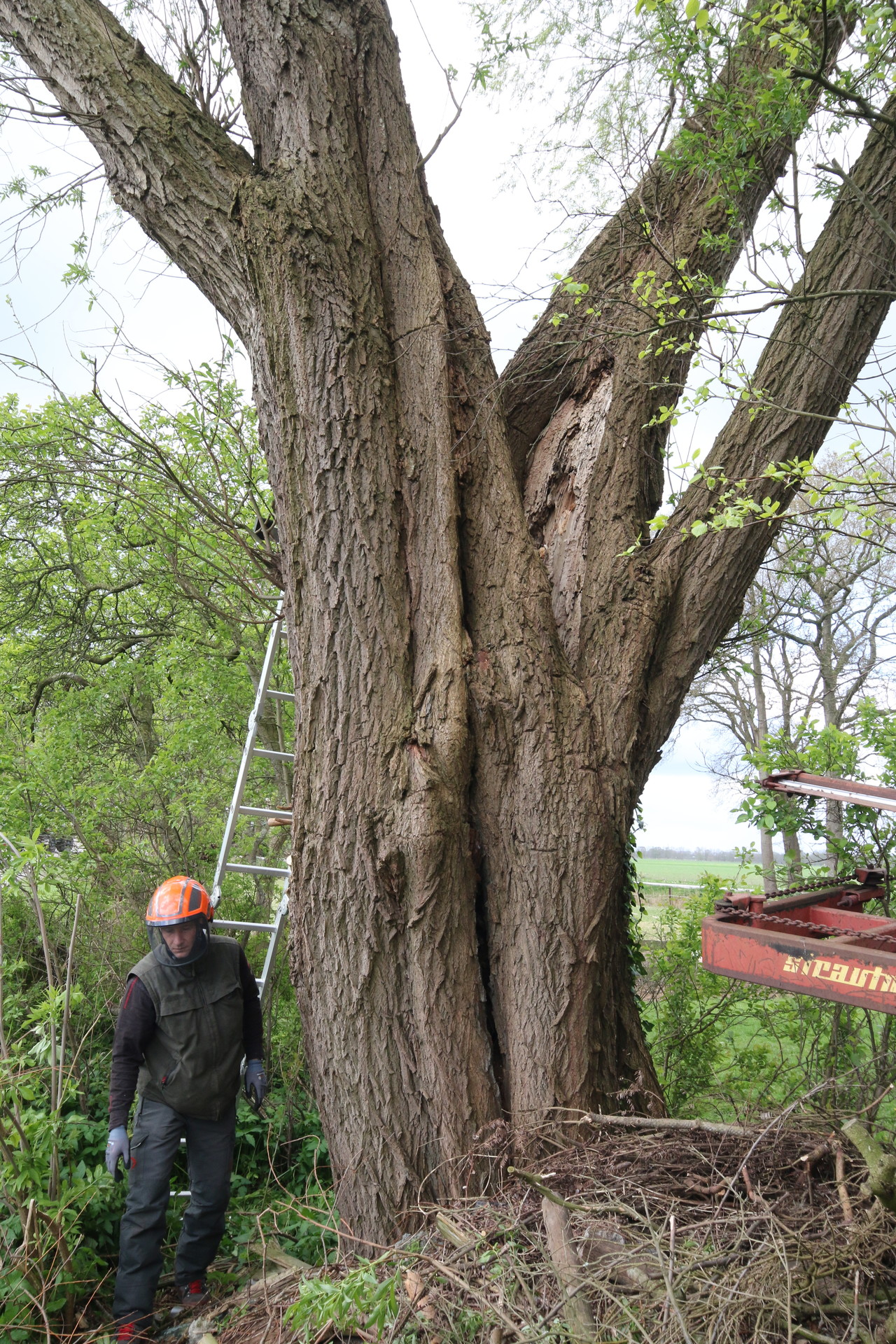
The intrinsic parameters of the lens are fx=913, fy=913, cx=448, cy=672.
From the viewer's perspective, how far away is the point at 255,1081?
485 centimetres

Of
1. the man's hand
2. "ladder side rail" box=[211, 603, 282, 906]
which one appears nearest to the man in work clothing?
the man's hand

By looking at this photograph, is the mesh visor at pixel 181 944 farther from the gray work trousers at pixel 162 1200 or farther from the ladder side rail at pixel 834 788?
the ladder side rail at pixel 834 788

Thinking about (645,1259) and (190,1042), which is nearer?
(645,1259)

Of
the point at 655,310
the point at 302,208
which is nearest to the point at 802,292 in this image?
the point at 655,310

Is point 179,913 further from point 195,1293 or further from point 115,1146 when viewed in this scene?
point 195,1293

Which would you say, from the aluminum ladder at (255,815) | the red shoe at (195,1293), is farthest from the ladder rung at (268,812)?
the red shoe at (195,1293)

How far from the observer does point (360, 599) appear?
4043 millimetres

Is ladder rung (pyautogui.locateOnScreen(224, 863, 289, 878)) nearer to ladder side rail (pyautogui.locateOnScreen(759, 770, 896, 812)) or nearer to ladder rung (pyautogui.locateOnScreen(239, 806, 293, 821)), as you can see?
ladder rung (pyautogui.locateOnScreen(239, 806, 293, 821))

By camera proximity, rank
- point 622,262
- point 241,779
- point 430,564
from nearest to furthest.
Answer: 1. point 430,564
2. point 622,262
3. point 241,779

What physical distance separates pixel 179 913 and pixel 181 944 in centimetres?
20

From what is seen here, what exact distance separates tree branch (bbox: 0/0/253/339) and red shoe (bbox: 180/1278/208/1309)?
4.74 metres

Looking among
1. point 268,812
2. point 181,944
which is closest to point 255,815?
point 268,812

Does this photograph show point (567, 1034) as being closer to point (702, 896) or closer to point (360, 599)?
point (360, 599)

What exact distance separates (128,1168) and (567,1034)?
2414 mm
